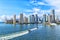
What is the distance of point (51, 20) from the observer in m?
56.5

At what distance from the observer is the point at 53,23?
58094 millimetres

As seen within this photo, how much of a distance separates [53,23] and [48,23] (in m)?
1.89

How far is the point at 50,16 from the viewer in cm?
5516

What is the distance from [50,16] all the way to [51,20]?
6.45 feet

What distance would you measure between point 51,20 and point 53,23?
2.17 meters

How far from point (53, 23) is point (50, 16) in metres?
4.09

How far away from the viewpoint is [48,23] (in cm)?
5769

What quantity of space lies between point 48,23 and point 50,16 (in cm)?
354
